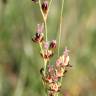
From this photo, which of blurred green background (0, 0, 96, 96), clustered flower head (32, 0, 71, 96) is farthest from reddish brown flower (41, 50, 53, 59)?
blurred green background (0, 0, 96, 96)

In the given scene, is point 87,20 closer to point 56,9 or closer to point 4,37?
point 56,9

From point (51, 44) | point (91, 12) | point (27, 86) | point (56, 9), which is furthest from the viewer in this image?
point (91, 12)

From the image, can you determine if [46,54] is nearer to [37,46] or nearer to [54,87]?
[54,87]

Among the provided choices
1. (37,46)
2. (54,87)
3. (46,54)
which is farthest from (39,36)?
(37,46)

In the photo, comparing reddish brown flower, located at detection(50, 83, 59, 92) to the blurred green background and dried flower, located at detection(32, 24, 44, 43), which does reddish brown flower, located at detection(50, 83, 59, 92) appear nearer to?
dried flower, located at detection(32, 24, 44, 43)

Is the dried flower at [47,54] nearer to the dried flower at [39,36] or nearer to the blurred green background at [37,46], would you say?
the dried flower at [39,36]

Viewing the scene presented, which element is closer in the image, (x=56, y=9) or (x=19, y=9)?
(x=19, y=9)

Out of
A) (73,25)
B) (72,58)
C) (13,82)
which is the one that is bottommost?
(13,82)

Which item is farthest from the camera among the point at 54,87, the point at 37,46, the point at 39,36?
the point at 37,46

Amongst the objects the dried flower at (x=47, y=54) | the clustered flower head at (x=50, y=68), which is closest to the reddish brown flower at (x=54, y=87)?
the clustered flower head at (x=50, y=68)

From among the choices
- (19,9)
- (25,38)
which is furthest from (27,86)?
(19,9)
